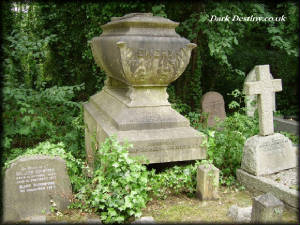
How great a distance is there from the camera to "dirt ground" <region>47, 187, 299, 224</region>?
3.08 meters

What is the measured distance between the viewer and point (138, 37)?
3834 millimetres

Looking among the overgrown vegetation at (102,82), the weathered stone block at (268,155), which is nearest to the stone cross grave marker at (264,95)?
the weathered stone block at (268,155)

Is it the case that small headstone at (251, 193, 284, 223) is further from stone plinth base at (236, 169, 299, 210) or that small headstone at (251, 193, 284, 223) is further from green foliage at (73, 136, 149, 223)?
green foliage at (73, 136, 149, 223)

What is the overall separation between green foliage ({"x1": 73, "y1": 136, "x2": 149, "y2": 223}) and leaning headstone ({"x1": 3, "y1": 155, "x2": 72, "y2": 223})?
225 mm

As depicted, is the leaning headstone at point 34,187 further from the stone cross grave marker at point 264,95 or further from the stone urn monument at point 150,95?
the stone cross grave marker at point 264,95

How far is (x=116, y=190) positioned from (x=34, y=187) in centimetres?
84

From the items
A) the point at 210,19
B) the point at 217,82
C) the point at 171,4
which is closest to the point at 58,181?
the point at 210,19

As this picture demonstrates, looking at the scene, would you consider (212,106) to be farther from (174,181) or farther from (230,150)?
(174,181)

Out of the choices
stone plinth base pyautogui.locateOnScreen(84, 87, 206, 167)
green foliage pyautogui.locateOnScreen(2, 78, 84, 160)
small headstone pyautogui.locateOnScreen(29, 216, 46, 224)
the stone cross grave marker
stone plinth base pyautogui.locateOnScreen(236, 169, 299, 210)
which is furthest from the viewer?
green foliage pyautogui.locateOnScreen(2, 78, 84, 160)

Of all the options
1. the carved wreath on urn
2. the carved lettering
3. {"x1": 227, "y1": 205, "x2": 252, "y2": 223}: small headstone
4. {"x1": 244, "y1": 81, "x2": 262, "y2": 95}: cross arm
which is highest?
the carved wreath on urn

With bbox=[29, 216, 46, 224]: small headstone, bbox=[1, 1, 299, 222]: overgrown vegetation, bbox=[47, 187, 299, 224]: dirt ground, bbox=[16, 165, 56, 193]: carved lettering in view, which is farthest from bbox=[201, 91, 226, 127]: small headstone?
bbox=[29, 216, 46, 224]: small headstone

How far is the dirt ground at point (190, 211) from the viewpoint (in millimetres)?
3084

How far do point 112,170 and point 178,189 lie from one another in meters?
0.91

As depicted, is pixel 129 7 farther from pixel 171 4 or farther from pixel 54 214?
pixel 54 214
